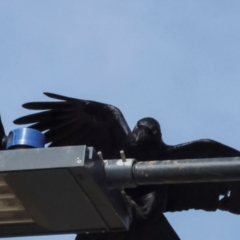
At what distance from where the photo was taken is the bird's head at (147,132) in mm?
10609

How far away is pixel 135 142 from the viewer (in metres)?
10.7

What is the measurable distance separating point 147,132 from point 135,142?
18 cm

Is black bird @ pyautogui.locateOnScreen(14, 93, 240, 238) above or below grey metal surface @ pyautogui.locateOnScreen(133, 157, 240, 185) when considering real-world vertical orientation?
below

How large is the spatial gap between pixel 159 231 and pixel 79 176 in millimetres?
5515

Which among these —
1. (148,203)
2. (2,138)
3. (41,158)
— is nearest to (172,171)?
(41,158)

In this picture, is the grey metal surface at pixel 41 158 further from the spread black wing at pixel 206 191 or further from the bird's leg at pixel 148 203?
the spread black wing at pixel 206 191

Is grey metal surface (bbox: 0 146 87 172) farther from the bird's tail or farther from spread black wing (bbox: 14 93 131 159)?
spread black wing (bbox: 14 93 131 159)

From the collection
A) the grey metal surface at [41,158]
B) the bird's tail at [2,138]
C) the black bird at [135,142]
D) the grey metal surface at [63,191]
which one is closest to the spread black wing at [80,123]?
the black bird at [135,142]

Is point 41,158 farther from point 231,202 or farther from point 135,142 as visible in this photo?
point 231,202

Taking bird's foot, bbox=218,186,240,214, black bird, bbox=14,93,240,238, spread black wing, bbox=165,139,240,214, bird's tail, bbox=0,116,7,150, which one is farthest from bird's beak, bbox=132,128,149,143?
bird's tail, bbox=0,116,7,150

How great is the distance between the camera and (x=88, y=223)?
5.57 m

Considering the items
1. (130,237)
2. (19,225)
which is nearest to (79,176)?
(19,225)

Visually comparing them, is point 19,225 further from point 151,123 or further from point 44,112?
point 44,112

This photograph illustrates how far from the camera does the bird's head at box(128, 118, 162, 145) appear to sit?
10609 millimetres
